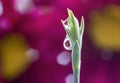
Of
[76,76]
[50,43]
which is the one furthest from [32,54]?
[76,76]

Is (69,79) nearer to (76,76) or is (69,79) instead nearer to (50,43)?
(50,43)

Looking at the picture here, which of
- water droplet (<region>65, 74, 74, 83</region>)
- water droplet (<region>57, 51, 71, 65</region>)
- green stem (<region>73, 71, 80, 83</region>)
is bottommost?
green stem (<region>73, 71, 80, 83</region>)

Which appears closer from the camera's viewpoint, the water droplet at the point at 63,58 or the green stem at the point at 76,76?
the green stem at the point at 76,76

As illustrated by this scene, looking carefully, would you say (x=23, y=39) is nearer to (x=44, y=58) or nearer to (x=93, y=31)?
(x=44, y=58)

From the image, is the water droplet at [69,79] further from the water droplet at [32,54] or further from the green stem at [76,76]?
the green stem at [76,76]

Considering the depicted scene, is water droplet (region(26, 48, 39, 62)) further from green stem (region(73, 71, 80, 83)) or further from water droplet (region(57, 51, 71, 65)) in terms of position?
green stem (region(73, 71, 80, 83))

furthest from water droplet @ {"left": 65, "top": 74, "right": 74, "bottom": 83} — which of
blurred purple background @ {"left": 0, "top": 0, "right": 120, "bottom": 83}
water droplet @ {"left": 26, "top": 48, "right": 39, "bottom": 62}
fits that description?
water droplet @ {"left": 26, "top": 48, "right": 39, "bottom": 62}

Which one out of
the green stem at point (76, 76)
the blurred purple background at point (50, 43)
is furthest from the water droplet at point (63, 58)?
the green stem at point (76, 76)

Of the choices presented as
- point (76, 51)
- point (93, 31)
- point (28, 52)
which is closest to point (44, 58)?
point (28, 52)
